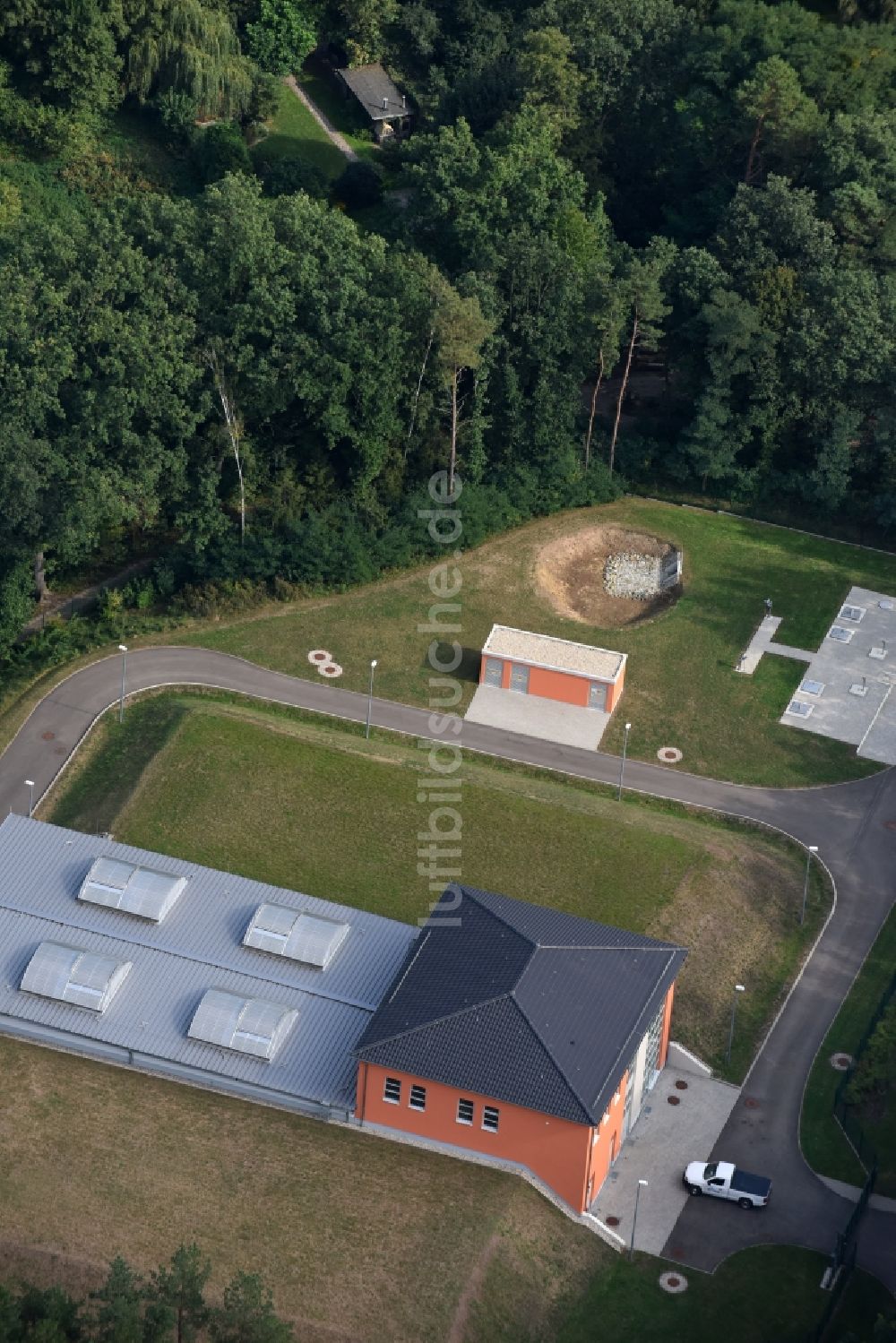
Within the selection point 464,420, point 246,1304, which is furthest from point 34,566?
point 246,1304

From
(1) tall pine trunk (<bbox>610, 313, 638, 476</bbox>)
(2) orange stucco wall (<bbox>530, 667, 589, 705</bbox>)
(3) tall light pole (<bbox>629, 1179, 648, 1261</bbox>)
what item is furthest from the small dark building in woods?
(3) tall light pole (<bbox>629, 1179, 648, 1261</bbox>)

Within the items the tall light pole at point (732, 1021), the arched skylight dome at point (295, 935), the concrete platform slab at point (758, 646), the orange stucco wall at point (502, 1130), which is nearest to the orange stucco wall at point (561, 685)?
the concrete platform slab at point (758, 646)

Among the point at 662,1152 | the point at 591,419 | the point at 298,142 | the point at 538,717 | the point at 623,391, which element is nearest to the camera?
the point at 662,1152

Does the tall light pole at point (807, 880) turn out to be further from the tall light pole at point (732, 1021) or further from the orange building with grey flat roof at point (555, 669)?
the orange building with grey flat roof at point (555, 669)

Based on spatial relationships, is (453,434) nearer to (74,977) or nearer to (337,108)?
(337,108)

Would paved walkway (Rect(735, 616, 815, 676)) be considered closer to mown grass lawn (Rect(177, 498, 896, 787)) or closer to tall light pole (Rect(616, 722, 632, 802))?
mown grass lawn (Rect(177, 498, 896, 787))

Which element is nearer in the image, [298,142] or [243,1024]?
[243,1024]

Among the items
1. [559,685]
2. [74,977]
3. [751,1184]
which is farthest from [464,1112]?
[559,685]
